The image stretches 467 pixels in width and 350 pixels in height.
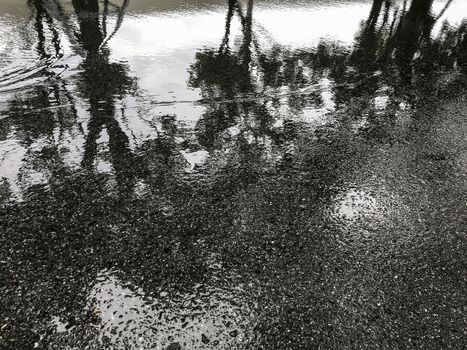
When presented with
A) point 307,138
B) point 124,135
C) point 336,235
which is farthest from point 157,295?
point 307,138

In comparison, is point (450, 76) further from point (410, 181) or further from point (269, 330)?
point (269, 330)

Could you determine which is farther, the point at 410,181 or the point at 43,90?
the point at 43,90

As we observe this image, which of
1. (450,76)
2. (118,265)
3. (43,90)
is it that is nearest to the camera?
(118,265)

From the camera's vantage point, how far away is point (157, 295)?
2.18m

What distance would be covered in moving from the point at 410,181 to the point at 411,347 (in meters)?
1.67

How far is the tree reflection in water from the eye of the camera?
2.10 metres

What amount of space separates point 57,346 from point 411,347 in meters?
1.92

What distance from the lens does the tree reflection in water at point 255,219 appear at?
2102mm

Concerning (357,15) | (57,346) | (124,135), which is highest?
(357,15)

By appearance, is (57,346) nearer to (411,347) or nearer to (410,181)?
(411,347)

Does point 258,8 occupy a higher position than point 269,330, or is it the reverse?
point 258,8

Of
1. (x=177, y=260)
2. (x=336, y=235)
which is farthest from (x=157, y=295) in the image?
(x=336, y=235)

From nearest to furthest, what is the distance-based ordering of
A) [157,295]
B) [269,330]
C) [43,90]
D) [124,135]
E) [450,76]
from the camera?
[269,330] → [157,295] → [124,135] → [43,90] → [450,76]

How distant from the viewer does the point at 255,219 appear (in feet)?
9.07
